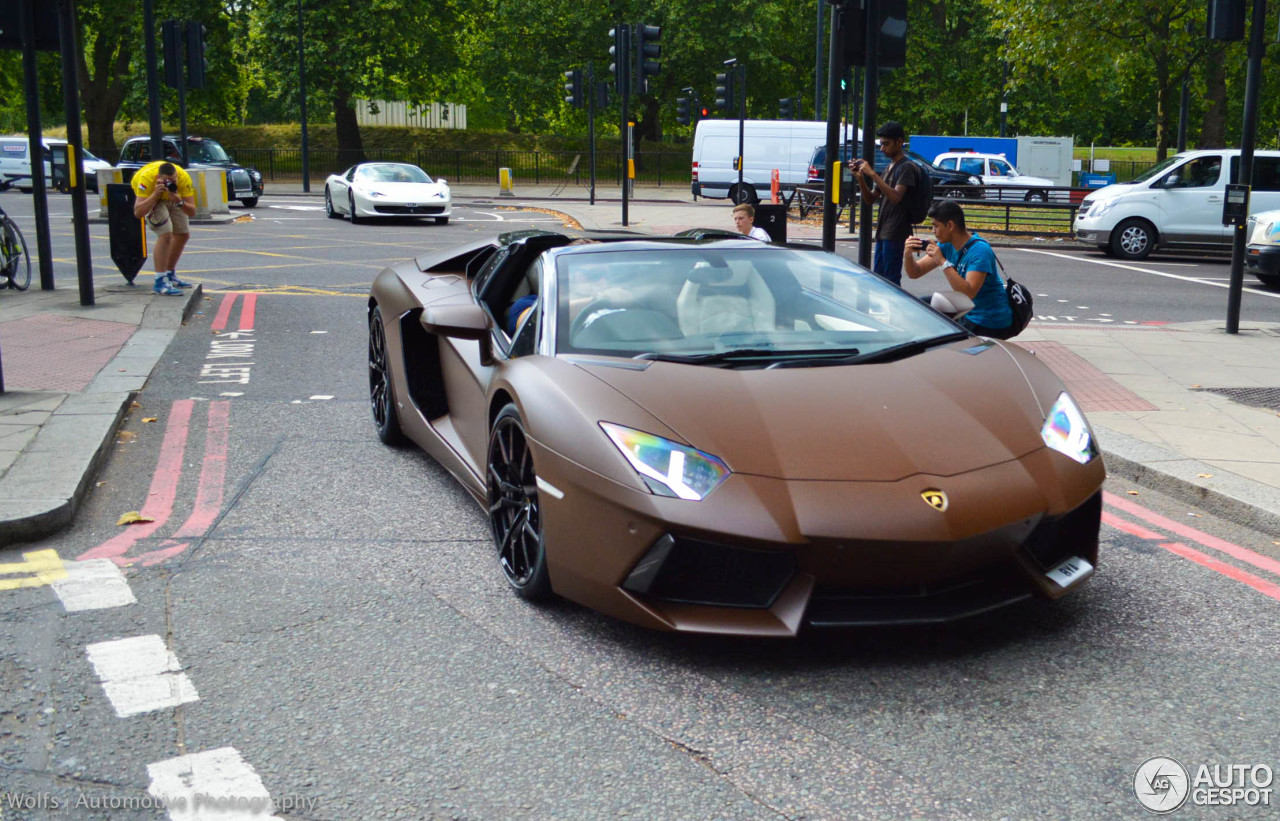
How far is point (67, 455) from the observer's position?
6023mm

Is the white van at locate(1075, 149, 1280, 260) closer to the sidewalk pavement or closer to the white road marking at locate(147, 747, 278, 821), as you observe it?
the sidewalk pavement


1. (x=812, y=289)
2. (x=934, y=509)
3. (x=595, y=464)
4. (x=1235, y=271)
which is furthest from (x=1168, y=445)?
(x=1235, y=271)

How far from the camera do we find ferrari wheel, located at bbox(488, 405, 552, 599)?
418cm

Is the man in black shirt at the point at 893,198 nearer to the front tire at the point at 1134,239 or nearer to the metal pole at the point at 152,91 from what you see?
the front tire at the point at 1134,239

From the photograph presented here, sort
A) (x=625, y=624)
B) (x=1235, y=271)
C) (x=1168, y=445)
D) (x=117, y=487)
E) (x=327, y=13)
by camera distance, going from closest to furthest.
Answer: (x=625, y=624) < (x=117, y=487) < (x=1168, y=445) < (x=1235, y=271) < (x=327, y=13)

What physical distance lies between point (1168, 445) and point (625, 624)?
3.61 metres

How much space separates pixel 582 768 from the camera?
3107mm

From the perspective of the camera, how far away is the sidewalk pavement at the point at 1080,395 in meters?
5.55

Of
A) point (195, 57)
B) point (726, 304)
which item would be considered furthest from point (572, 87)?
point (726, 304)

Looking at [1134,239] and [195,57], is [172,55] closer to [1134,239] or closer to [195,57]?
[195,57]

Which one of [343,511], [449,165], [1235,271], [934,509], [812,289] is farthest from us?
[449,165]

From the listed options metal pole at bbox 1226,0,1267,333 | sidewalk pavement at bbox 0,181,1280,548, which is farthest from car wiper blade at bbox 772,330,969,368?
metal pole at bbox 1226,0,1267,333

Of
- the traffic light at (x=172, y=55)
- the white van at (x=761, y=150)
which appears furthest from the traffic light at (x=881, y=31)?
the white van at (x=761, y=150)

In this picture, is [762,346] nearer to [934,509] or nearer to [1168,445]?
[934,509]
